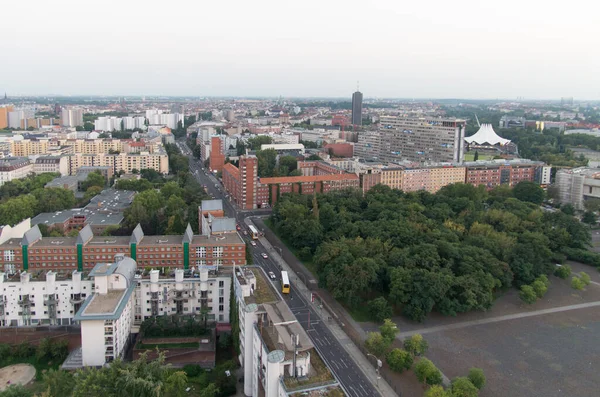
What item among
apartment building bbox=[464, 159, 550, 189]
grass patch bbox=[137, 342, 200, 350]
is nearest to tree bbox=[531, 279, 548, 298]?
grass patch bbox=[137, 342, 200, 350]

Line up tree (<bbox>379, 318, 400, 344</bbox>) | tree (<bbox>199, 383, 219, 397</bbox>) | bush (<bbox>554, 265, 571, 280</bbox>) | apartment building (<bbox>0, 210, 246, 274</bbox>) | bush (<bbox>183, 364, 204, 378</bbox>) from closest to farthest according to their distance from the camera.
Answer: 1. tree (<bbox>199, 383, 219, 397</bbox>)
2. bush (<bbox>183, 364, 204, 378</bbox>)
3. tree (<bbox>379, 318, 400, 344</bbox>)
4. apartment building (<bbox>0, 210, 246, 274</bbox>)
5. bush (<bbox>554, 265, 571, 280</bbox>)

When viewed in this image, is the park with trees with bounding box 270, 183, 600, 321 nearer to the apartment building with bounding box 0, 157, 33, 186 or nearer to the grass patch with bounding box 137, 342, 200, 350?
the grass patch with bounding box 137, 342, 200, 350

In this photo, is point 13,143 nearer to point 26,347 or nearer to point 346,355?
point 26,347

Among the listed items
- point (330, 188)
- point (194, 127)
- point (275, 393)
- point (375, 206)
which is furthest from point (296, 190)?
point (194, 127)

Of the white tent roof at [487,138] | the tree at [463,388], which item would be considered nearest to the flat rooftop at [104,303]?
the tree at [463,388]

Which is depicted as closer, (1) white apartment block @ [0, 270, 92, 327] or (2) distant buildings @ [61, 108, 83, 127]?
(1) white apartment block @ [0, 270, 92, 327]

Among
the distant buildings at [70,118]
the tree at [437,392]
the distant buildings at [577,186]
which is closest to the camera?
the tree at [437,392]

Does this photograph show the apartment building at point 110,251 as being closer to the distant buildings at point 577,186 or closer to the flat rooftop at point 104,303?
the flat rooftop at point 104,303
